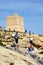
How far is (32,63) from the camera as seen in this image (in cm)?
1722

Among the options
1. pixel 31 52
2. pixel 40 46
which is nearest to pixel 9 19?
pixel 40 46

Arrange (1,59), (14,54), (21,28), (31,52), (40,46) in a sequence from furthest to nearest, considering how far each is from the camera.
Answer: (21,28), (40,46), (31,52), (14,54), (1,59)

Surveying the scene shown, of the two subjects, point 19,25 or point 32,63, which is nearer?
point 32,63

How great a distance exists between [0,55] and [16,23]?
9028 cm

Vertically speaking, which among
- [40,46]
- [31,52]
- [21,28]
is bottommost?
[21,28]

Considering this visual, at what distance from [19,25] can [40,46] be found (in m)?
65.9

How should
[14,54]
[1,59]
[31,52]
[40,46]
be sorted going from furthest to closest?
[40,46] < [31,52] < [14,54] < [1,59]

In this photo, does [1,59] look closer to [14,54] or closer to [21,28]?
[14,54]

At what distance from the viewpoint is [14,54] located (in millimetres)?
17516

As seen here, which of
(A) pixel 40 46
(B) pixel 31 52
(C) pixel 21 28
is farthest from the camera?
(C) pixel 21 28

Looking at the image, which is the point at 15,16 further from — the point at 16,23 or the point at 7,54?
the point at 7,54

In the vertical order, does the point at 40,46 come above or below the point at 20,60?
below

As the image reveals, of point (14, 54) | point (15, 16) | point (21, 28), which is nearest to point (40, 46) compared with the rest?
point (14, 54)

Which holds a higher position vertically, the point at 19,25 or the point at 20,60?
the point at 20,60
